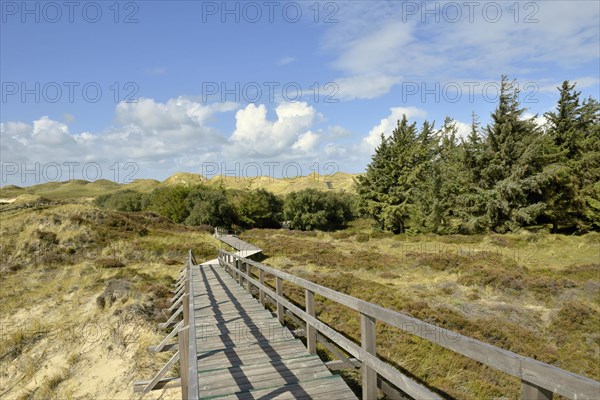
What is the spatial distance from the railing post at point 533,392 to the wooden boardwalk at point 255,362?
2.41 m

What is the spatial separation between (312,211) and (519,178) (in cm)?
3395

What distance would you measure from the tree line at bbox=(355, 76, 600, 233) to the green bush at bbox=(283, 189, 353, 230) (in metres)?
22.9

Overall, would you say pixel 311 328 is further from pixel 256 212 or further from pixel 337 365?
pixel 256 212

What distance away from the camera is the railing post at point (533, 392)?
207 cm

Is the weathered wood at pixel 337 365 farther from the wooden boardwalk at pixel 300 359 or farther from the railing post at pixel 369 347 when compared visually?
the railing post at pixel 369 347

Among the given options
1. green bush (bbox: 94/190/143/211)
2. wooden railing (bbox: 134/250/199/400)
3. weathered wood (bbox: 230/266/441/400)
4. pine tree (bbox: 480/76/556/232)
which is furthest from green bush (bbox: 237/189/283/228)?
weathered wood (bbox: 230/266/441/400)

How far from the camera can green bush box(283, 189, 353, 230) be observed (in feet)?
191

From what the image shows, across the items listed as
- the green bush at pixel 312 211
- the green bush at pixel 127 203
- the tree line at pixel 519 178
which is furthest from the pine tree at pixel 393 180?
the green bush at pixel 127 203

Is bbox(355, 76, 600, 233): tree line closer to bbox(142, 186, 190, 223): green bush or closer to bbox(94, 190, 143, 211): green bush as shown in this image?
bbox(142, 186, 190, 223): green bush

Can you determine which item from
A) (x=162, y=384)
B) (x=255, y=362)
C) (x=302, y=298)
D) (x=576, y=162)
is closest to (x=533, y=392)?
(x=255, y=362)

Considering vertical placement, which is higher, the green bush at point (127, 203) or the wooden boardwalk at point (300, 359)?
the green bush at point (127, 203)

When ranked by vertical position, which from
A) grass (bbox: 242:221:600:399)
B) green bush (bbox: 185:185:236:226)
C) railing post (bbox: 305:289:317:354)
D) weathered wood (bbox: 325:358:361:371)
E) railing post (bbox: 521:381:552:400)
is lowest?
grass (bbox: 242:221:600:399)

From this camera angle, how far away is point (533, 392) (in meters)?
2.09

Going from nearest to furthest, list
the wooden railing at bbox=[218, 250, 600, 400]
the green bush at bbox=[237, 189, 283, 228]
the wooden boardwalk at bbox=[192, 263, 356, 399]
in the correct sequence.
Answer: the wooden railing at bbox=[218, 250, 600, 400] < the wooden boardwalk at bbox=[192, 263, 356, 399] < the green bush at bbox=[237, 189, 283, 228]
